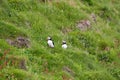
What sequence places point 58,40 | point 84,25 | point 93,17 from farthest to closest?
point 93,17 → point 84,25 → point 58,40

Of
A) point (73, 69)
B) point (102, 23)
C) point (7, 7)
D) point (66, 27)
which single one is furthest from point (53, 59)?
point (102, 23)

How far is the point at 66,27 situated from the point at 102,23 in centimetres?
428

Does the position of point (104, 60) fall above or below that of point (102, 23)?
below

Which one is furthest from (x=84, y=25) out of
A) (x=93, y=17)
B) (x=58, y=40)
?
(x=58, y=40)

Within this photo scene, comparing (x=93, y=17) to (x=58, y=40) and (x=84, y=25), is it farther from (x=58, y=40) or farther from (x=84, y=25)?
(x=58, y=40)

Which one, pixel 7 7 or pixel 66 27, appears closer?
pixel 7 7

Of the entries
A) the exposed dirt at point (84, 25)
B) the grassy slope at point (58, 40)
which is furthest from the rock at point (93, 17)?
the exposed dirt at point (84, 25)

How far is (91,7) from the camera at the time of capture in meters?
27.1

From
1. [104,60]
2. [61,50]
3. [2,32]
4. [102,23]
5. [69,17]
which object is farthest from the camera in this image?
[102,23]

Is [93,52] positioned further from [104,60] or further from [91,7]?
[91,7]

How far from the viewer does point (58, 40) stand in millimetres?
19797

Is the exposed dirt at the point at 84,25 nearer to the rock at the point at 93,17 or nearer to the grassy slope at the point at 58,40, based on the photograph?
the grassy slope at the point at 58,40

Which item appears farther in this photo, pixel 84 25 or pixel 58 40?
pixel 84 25

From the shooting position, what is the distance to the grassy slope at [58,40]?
1628 cm
